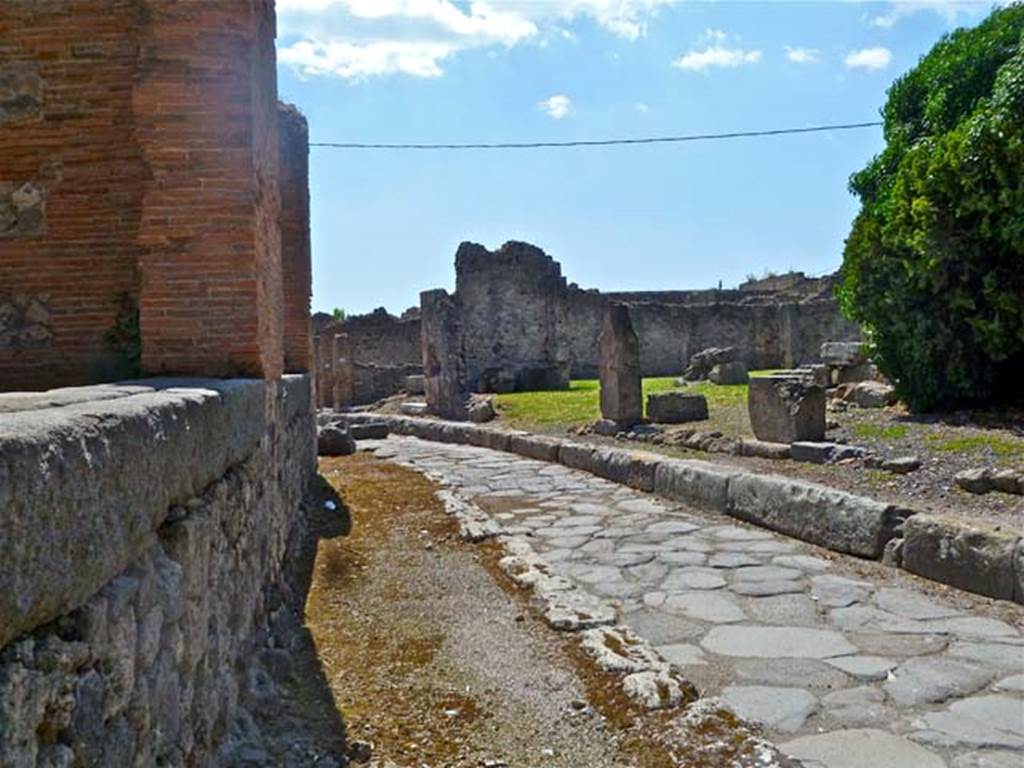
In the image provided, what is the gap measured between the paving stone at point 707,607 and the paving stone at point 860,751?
1401mm

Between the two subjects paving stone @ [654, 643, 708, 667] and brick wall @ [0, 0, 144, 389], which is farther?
brick wall @ [0, 0, 144, 389]

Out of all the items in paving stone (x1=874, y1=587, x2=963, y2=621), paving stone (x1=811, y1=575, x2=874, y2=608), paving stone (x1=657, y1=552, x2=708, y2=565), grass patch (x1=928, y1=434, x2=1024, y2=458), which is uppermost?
grass patch (x1=928, y1=434, x2=1024, y2=458)

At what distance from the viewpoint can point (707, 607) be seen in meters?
4.85

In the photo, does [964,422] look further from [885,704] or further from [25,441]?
[25,441]

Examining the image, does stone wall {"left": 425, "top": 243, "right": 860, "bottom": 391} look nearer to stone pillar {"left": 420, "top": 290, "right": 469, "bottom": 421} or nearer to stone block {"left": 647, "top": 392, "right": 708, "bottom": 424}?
stone pillar {"left": 420, "top": 290, "right": 469, "bottom": 421}

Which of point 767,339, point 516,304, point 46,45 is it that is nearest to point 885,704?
point 46,45

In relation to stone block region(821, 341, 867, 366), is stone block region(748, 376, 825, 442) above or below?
below

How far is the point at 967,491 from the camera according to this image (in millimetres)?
6434

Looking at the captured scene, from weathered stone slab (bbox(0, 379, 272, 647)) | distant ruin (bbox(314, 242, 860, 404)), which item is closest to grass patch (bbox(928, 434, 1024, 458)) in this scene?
weathered stone slab (bbox(0, 379, 272, 647))

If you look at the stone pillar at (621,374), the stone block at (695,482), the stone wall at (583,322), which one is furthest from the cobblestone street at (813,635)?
the stone wall at (583,322)

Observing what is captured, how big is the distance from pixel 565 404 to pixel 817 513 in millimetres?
10406

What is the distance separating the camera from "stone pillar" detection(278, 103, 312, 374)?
9.71 m

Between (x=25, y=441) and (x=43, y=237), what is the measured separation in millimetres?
4319

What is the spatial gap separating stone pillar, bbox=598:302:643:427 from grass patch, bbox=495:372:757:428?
1.16 m
